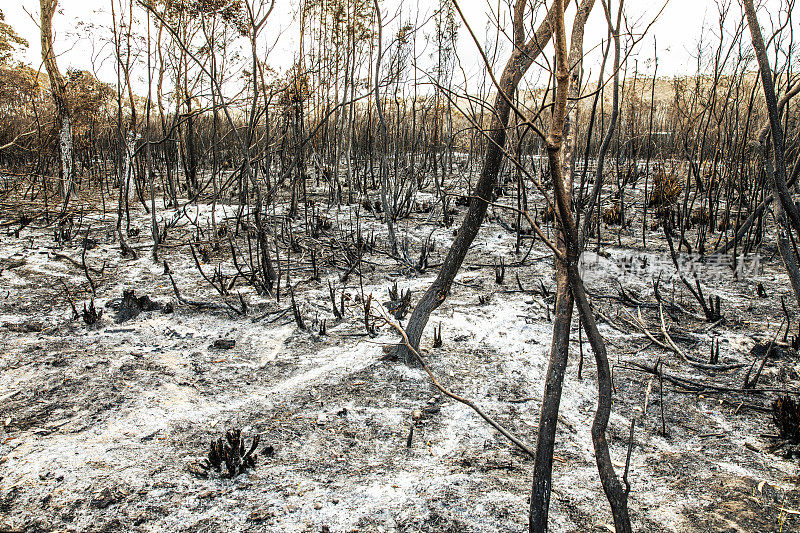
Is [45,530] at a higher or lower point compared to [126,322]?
lower

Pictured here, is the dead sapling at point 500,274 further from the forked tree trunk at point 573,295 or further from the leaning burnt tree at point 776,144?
the forked tree trunk at point 573,295

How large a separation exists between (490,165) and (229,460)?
1.80 meters

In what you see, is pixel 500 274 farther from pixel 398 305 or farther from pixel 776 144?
pixel 776 144

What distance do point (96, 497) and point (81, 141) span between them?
11906 mm

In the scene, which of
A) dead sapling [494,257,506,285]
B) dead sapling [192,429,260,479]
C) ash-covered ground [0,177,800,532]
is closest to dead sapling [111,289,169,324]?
ash-covered ground [0,177,800,532]

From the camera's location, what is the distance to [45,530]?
151 cm

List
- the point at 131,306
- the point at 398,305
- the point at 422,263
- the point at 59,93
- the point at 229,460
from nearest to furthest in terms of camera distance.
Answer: the point at 229,460 < the point at 131,306 < the point at 398,305 < the point at 422,263 < the point at 59,93

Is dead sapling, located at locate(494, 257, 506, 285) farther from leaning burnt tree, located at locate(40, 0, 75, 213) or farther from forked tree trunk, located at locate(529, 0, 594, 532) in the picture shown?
leaning burnt tree, located at locate(40, 0, 75, 213)

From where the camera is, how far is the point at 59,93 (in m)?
6.22

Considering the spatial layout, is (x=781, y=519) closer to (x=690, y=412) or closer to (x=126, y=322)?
(x=690, y=412)

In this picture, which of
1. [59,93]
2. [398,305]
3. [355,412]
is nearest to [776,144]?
[355,412]

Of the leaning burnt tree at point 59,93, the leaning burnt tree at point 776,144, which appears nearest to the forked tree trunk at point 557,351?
the leaning burnt tree at point 776,144

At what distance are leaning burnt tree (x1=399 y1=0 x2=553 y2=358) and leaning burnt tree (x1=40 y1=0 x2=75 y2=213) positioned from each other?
19.1 feet

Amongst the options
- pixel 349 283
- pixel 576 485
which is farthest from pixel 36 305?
pixel 576 485
